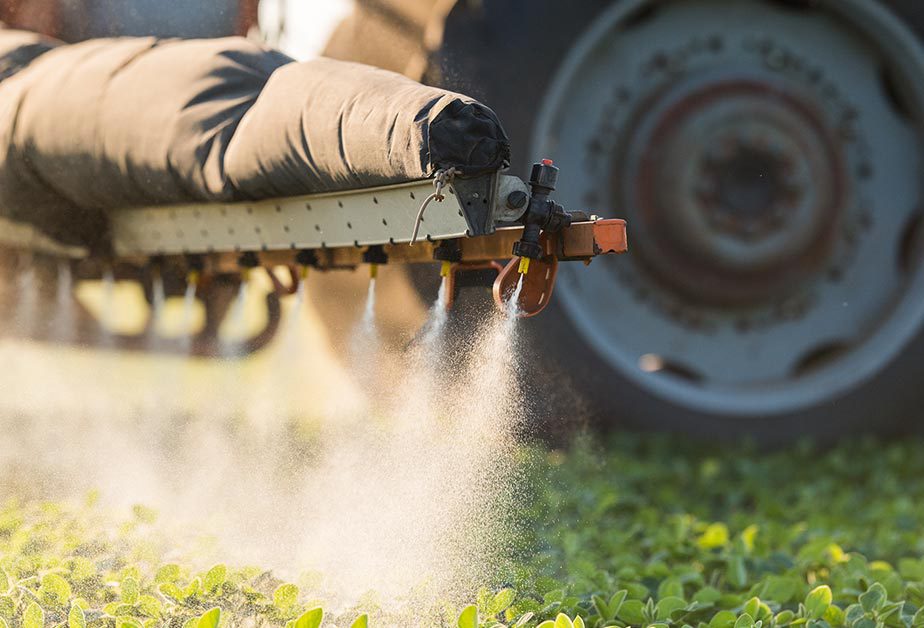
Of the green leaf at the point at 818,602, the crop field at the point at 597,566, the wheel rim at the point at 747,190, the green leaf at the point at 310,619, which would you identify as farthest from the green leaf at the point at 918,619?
the wheel rim at the point at 747,190

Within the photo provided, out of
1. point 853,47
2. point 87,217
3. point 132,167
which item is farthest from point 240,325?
point 853,47

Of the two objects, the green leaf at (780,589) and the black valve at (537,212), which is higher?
the black valve at (537,212)

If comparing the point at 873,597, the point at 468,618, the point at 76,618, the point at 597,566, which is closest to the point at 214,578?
the point at 76,618

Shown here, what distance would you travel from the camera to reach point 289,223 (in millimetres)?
2205

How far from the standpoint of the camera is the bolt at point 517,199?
1.74 meters

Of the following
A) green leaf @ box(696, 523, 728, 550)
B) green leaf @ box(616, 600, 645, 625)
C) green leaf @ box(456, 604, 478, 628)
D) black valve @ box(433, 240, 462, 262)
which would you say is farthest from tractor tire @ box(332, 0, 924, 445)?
green leaf @ box(456, 604, 478, 628)

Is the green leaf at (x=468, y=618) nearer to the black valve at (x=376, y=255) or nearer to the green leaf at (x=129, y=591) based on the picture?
the green leaf at (x=129, y=591)

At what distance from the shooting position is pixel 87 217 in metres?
2.73

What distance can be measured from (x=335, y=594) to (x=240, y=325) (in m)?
1.26

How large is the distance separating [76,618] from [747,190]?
234 centimetres

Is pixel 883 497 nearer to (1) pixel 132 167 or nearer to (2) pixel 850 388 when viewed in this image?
(2) pixel 850 388

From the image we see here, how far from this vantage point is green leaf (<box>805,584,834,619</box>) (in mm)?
1854

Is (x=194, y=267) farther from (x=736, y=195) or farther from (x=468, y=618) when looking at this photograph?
(x=736, y=195)

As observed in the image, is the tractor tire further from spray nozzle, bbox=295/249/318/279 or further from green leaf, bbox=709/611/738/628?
green leaf, bbox=709/611/738/628
